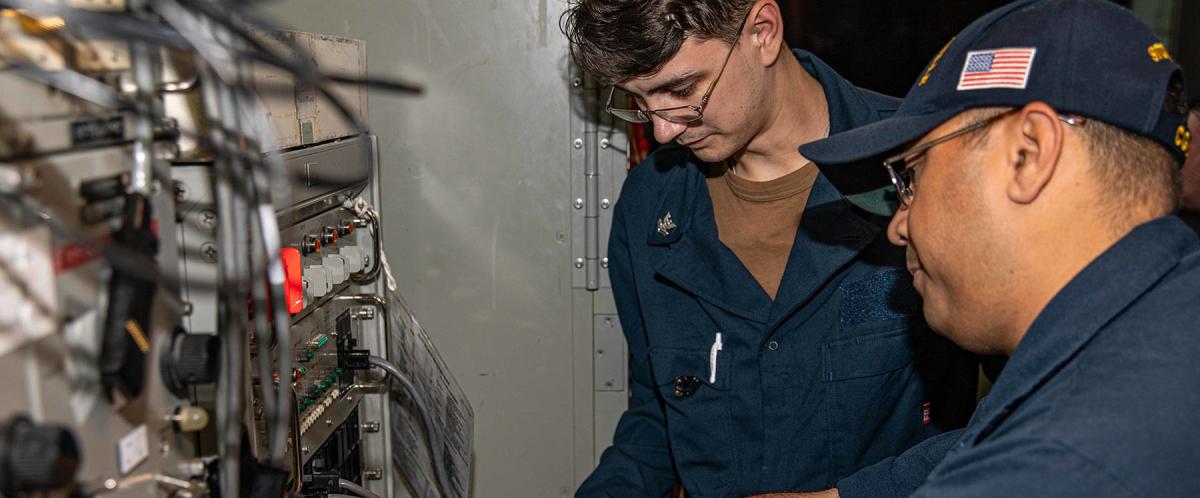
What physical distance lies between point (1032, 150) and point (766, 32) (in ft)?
2.82

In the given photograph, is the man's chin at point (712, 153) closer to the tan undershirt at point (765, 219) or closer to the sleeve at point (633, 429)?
the tan undershirt at point (765, 219)

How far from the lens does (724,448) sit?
1.92 meters

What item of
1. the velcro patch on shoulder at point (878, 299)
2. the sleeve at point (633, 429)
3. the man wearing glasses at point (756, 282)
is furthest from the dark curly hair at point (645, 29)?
the velcro patch on shoulder at point (878, 299)

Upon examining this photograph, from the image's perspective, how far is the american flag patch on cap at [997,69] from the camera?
3.49 ft

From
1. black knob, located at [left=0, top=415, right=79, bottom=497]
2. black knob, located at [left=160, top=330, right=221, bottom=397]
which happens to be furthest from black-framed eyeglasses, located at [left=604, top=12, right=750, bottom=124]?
black knob, located at [left=0, top=415, right=79, bottom=497]

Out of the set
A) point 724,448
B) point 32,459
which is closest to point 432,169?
point 724,448

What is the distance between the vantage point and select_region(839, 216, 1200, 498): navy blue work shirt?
905 mm

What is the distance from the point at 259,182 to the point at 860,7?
195 centimetres

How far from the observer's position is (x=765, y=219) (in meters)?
1.91

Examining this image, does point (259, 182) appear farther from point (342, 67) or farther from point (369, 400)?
point (369, 400)

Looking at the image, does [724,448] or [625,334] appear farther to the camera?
[625,334]

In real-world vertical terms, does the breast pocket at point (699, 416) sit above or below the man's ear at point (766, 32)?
below

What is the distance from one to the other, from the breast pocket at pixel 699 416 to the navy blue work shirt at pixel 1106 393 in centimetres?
84

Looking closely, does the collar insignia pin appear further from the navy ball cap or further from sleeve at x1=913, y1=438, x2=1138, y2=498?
sleeve at x1=913, y1=438, x2=1138, y2=498
